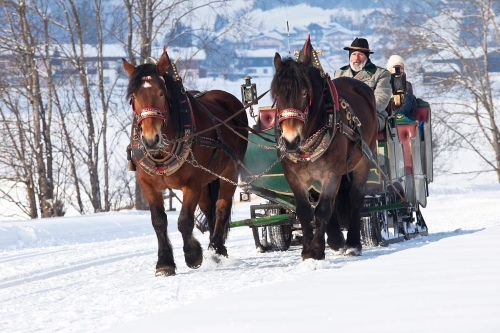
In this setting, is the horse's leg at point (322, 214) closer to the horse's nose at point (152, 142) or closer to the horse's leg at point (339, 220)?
the horse's leg at point (339, 220)

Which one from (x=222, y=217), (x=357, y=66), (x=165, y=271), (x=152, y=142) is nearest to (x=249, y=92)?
(x=357, y=66)

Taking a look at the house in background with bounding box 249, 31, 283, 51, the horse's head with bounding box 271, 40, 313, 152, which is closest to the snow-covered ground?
the horse's head with bounding box 271, 40, 313, 152

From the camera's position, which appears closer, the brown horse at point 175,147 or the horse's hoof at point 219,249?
the brown horse at point 175,147

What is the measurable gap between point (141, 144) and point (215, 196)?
6.02 feet

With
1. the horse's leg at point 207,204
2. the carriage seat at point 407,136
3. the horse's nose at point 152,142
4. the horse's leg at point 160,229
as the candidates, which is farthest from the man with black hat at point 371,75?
the horse's nose at point 152,142

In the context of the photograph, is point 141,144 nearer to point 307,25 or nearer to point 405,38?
point 405,38

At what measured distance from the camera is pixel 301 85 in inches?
324

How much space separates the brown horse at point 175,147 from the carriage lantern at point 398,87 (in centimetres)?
216

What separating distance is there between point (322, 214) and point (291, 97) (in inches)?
48.2

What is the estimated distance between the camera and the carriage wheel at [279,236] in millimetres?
10641

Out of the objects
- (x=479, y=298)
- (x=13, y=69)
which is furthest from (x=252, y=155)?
(x=13, y=69)

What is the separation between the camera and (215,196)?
1005 centimetres

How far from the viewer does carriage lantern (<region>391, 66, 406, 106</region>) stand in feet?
35.7

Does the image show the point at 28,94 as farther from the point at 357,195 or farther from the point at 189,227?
the point at 189,227
